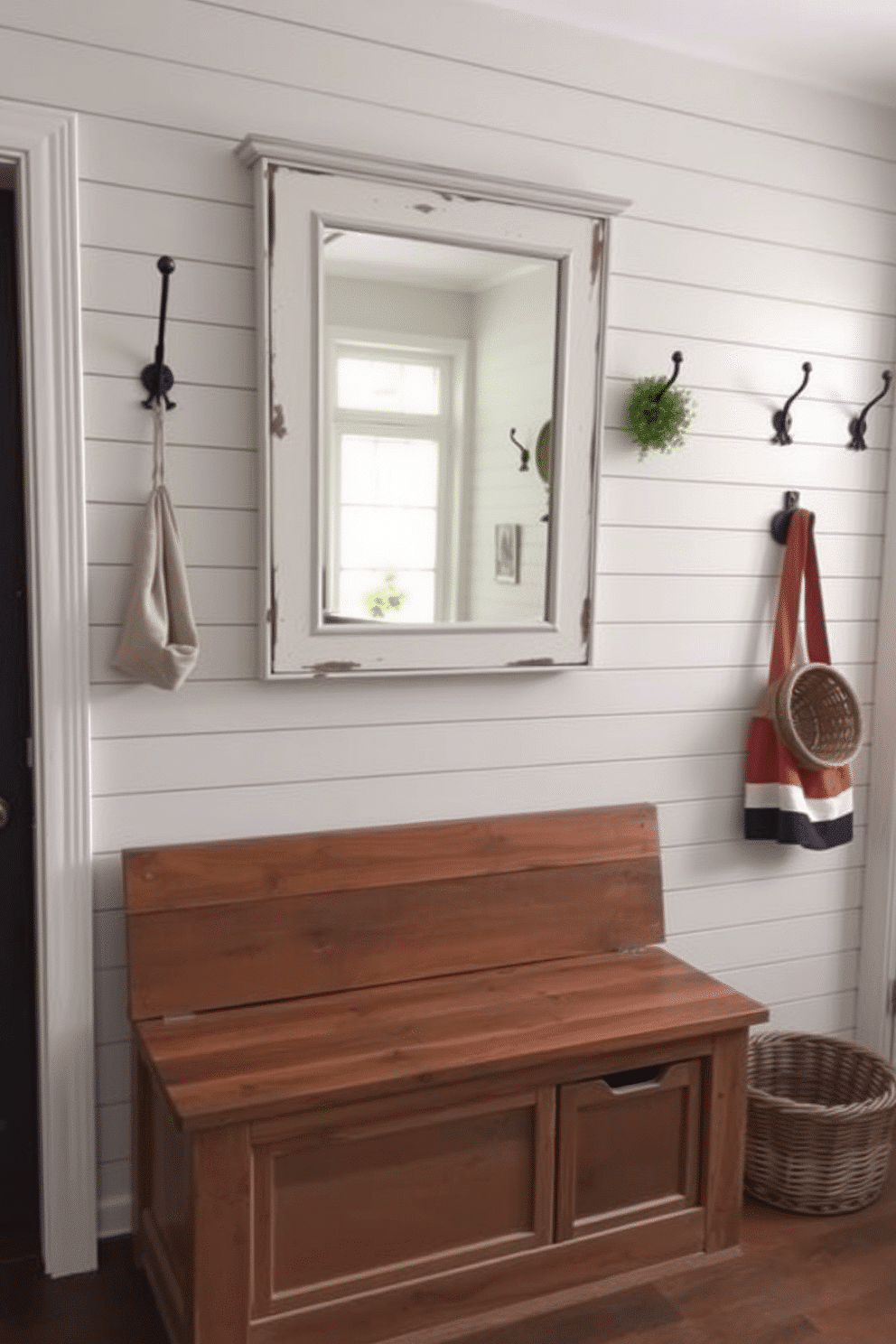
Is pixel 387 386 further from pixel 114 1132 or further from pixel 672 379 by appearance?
pixel 114 1132

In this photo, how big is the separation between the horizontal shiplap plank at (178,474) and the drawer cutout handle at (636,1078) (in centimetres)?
134

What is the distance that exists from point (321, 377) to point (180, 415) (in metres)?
0.28

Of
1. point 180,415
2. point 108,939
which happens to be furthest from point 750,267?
point 108,939

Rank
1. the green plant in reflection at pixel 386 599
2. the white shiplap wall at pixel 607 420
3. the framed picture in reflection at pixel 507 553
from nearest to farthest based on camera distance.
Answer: the white shiplap wall at pixel 607 420 < the green plant in reflection at pixel 386 599 < the framed picture in reflection at pixel 507 553

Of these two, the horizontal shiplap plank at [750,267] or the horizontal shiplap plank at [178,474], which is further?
the horizontal shiplap plank at [750,267]

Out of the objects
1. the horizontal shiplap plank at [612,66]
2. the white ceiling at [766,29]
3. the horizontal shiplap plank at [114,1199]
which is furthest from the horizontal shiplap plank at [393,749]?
the white ceiling at [766,29]

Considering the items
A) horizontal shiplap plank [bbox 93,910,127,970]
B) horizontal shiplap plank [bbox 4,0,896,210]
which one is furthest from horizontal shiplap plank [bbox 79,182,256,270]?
horizontal shiplap plank [bbox 93,910,127,970]

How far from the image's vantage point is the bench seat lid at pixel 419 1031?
6.30ft

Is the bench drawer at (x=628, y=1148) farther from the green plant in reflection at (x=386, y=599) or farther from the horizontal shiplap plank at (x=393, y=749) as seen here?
the green plant in reflection at (x=386, y=599)

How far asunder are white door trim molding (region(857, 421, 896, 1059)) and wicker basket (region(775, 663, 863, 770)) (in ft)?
0.61

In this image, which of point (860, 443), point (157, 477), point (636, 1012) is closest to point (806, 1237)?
point (636, 1012)

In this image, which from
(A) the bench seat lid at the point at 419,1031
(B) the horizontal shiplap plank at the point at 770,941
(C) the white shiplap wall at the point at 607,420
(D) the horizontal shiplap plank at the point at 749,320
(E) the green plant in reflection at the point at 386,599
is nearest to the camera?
(A) the bench seat lid at the point at 419,1031

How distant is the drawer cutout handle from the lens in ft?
7.33

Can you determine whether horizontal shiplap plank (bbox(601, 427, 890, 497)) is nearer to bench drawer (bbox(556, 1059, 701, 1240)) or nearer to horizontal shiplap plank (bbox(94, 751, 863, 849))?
horizontal shiplap plank (bbox(94, 751, 863, 849))
